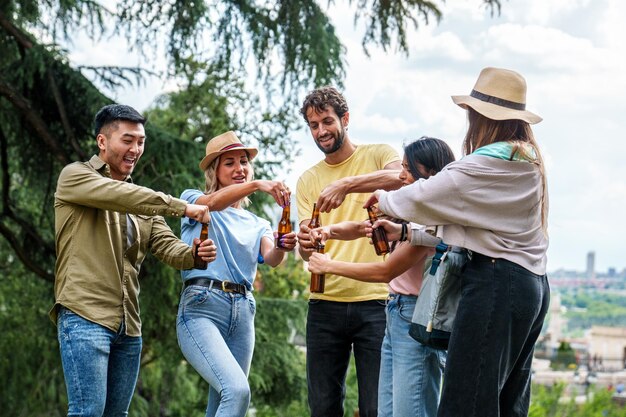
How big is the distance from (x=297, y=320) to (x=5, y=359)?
3.51m

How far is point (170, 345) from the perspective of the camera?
357 inches

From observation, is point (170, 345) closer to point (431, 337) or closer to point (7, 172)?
point (7, 172)

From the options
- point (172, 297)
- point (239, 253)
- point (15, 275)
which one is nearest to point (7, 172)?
point (172, 297)

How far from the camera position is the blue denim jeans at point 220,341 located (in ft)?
12.0

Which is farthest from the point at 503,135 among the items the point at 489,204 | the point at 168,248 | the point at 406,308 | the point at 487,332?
the point at 168,248

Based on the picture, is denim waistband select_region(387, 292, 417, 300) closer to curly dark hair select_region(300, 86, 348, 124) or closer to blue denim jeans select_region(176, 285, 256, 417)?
blue denim jeans select_region(176, 285, 256, 417)

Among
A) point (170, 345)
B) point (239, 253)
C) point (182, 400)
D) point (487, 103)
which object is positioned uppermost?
point (487, 103)

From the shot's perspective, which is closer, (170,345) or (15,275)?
(170,345)

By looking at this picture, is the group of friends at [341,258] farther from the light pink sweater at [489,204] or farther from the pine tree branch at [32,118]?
the pine tree branch at [32,118]

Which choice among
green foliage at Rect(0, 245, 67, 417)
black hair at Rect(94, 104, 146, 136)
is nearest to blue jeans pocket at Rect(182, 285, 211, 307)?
black hair at Rect(94, 104, 146, 136)

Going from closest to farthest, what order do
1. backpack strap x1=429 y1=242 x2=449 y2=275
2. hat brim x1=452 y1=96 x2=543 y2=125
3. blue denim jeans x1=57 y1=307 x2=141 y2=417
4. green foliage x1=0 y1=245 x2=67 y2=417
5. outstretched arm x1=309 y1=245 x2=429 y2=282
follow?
hat brim x1=452 y1=96 x2=543 y2=125 < backpack strap x1=429 y1=242 x2=449 y2=275 < blue denim jeans x1=57 y1=307 x2=141 y2=417 < outstretched arm x1=309 y1=245 x2=429 y2=282 < green foliage x1=0 y1=245 x2=67 y2=417

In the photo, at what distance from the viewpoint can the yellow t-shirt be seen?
156 inches

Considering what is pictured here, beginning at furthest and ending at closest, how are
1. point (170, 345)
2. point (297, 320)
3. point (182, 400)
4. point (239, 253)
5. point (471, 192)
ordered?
point (182, 400) < point (297, 320) < point (170, 345) < point (239, 253) < point (471, 192)

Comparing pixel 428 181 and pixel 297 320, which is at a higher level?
pixel 428 181
